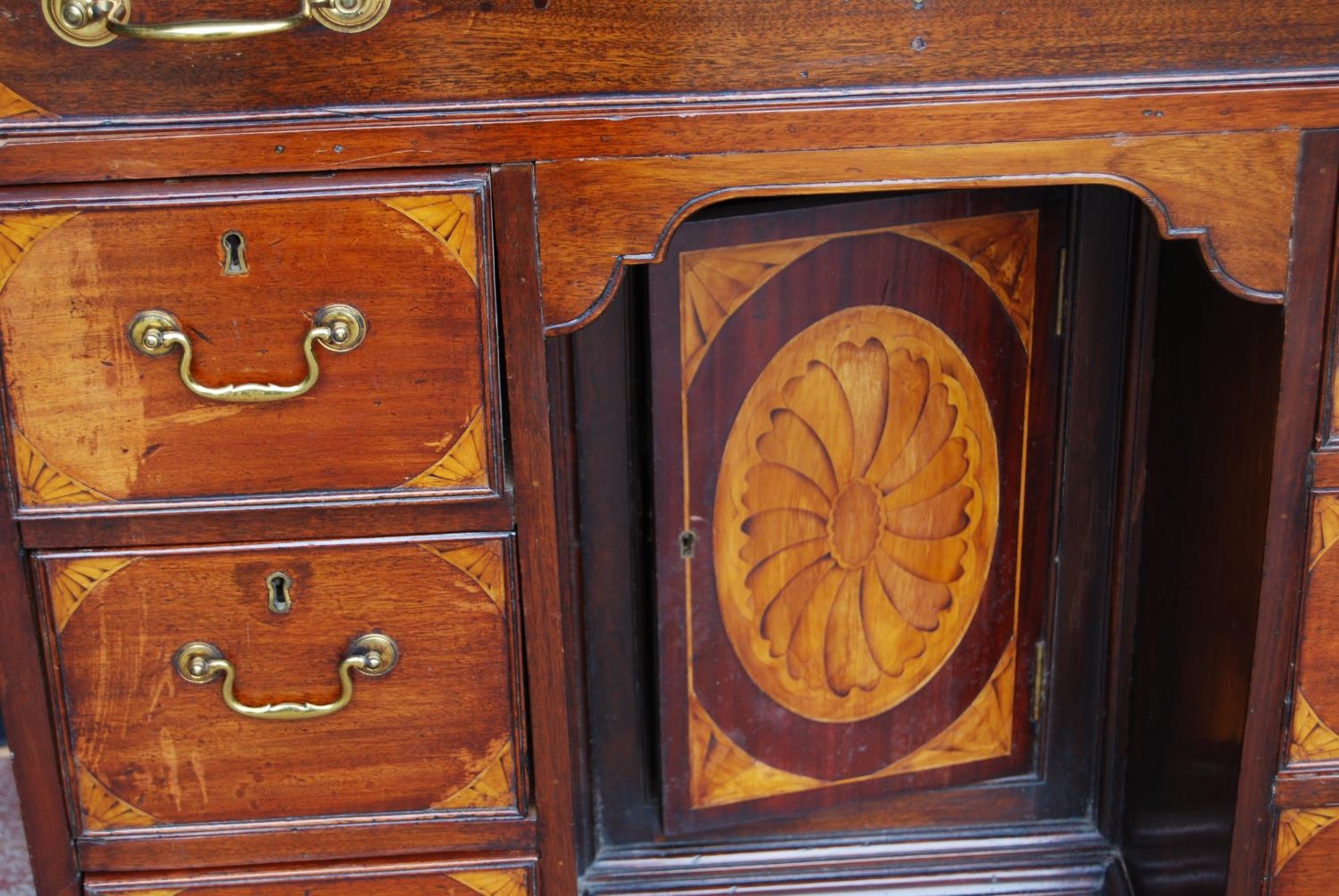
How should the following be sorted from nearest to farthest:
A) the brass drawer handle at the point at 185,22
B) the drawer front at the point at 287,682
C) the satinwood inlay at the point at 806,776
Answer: the brass drawer handle at the point at 185,22 < the drawer front at the point at 287,682 < the satinwood inlay at the point at 806,776

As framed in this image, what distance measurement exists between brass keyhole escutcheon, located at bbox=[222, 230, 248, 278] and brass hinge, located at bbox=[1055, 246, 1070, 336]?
689 mm

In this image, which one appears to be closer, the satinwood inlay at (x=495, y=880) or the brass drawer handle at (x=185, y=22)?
the brass drawer handle at (x=185, y=22)

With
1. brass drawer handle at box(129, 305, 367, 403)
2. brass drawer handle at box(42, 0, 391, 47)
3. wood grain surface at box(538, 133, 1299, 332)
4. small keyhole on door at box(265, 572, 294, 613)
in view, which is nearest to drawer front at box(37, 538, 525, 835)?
small keyhole on door at box(265, 572, 294, 613)

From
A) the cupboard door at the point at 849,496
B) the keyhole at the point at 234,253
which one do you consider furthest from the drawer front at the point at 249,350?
the cupboard door at the point at 849,496

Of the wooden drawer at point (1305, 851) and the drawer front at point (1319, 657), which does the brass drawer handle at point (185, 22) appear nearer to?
the drawer front at point (1319, 657)

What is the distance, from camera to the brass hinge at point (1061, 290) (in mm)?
1238

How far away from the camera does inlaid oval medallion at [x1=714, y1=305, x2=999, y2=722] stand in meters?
1.24

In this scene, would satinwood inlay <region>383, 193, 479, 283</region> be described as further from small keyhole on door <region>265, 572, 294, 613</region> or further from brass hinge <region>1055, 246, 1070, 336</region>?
brass hinge <region>1055, 246, 1070, 336</region>

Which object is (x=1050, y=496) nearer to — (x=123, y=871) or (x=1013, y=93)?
(x=1013, y=93)

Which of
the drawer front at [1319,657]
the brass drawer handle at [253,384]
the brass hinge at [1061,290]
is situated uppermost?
the brass drawer handle at [253,384]

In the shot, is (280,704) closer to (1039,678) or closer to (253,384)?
(253,384)

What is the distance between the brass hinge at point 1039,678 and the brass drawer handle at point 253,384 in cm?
74

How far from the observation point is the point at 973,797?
4.60ft

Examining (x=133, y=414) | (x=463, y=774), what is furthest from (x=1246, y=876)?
(x=133, y=414)
